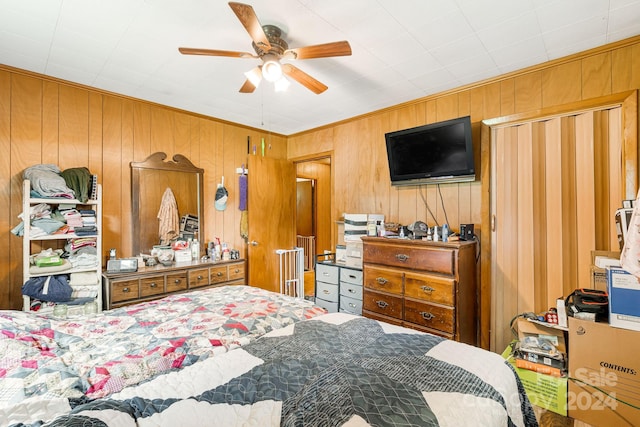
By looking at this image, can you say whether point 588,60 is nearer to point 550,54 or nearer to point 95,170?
point 550,54

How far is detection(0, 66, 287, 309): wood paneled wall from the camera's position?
2.53m

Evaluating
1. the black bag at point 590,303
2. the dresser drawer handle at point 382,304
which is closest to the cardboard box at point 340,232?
the dresser drawer handle at point 382,304

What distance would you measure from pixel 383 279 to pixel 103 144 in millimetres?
3070

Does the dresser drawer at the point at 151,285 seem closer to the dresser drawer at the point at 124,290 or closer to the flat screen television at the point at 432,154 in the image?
Answer: the dresser drawer at the point at 124,290

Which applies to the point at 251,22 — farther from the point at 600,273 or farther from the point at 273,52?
the point at 600,273

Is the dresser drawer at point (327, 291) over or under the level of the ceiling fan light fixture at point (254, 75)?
Answer: under

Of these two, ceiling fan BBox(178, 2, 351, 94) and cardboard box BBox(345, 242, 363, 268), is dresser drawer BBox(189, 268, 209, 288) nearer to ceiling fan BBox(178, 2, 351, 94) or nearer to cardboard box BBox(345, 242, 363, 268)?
cardboard box BBox(345, 242, 363, 268)

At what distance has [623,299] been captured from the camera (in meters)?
1.72

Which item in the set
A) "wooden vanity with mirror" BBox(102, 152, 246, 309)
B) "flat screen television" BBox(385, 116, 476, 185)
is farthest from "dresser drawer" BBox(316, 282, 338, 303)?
"flat screen television" BBox(385, 116, 476, 185)

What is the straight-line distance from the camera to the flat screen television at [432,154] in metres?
2.70

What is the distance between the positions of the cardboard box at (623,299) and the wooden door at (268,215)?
3325 millimetres

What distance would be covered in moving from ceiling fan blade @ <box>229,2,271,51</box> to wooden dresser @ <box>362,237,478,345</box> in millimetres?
1935

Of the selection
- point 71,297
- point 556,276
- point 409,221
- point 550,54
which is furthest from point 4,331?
point 550,54

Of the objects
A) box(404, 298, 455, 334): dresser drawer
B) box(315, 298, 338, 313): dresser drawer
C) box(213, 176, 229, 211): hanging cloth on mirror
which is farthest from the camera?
box(213, 176, 229, 211): hanging cloth on mirror
